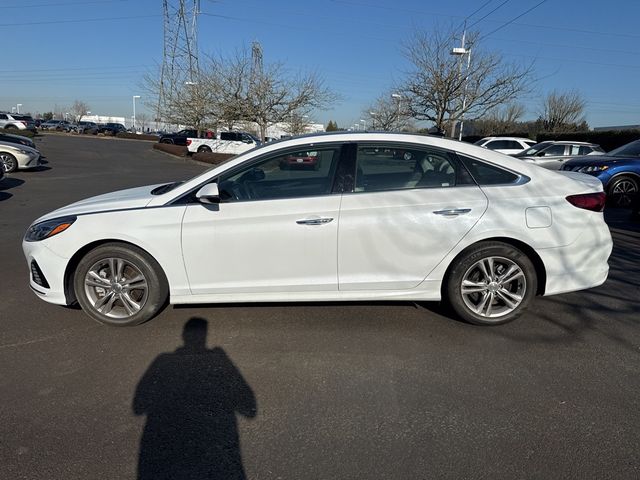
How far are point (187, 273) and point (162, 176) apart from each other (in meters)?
14.1

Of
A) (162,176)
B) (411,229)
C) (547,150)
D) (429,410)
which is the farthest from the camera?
(162,176)

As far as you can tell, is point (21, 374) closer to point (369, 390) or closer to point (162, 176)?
point (369, 390)

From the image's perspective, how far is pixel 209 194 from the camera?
3324 millimetres

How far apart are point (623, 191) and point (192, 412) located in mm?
10938

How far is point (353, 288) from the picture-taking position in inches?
140

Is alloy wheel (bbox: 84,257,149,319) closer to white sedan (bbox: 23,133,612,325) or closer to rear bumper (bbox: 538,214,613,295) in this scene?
white sedan (bbox: 23,133,612,325)

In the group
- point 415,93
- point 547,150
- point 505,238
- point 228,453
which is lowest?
point 228,453

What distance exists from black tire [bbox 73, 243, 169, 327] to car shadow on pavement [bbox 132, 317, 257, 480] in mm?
530

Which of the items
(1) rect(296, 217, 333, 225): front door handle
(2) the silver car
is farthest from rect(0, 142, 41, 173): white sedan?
(2) the silver car

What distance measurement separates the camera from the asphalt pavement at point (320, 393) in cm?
223

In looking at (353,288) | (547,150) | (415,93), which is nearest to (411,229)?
(353,288)

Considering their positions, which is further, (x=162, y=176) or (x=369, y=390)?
(x=162, y=176)

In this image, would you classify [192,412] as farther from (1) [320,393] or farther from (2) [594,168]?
(2) [594,168]

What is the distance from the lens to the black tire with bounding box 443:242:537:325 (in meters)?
3.60
